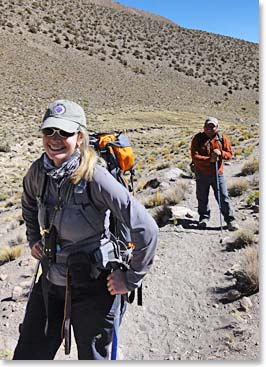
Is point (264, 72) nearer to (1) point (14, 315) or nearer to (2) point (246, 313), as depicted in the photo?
(2) point (246, 313)

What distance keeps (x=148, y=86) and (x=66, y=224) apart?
3657 cm

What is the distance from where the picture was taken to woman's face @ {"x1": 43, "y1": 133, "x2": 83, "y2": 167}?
8.90ft

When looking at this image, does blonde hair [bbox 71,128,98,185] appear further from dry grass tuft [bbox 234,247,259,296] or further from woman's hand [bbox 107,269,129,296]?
dry grass tuft [bbox 234,247,259,296]

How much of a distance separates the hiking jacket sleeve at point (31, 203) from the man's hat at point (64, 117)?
1.06 ft

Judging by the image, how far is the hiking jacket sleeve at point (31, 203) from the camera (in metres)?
2.88

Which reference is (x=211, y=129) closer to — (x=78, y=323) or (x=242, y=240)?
(x=242, y=240)

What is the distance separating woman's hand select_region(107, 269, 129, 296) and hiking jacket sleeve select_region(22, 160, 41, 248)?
2.40ft

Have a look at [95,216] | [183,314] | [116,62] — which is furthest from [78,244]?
[116,62]

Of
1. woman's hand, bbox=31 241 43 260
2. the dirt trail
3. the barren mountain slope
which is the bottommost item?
the dirt trail

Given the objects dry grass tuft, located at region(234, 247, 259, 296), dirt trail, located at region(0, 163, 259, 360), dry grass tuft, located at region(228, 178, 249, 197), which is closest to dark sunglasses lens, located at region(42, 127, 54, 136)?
dirt trail, located at region(0, 163, 259, 360)

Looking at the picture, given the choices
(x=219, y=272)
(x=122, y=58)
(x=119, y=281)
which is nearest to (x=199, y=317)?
(x=219, y=272)

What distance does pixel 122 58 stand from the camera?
4372cm

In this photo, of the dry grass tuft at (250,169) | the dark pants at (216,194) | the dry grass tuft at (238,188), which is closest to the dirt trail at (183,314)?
the dark pants at (216,194)

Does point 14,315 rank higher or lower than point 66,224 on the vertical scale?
lower
